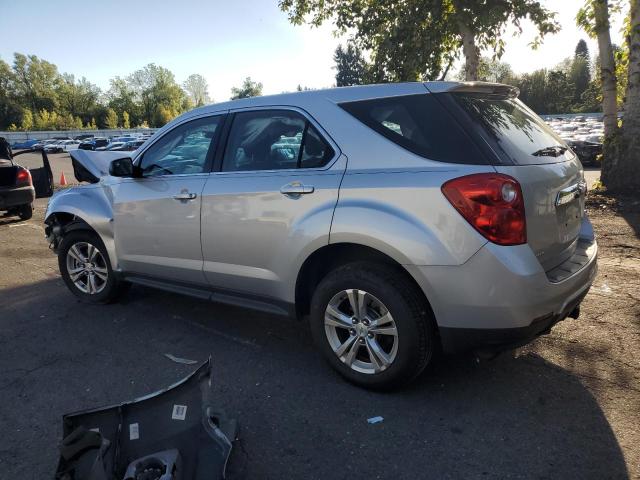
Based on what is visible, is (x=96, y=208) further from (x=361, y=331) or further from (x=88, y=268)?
(x=361, y=331)

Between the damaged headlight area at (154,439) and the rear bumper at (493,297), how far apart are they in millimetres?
1287

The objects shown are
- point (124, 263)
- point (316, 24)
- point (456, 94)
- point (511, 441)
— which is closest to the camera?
point (511, 441)

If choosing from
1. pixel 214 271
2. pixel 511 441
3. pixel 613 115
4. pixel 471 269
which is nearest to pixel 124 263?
pixel 214 271

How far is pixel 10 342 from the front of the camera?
13.5 feet

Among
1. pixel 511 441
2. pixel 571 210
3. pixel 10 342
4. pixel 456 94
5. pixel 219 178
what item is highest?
pixel 456 94

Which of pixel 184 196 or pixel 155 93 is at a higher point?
pixel 155 93

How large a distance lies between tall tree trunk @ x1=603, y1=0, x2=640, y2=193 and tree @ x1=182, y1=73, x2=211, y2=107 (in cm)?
12251

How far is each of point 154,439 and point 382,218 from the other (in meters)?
1.64

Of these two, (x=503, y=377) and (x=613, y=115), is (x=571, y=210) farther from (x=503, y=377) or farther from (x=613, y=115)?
(x=613, y=115)

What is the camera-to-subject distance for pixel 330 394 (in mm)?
3131

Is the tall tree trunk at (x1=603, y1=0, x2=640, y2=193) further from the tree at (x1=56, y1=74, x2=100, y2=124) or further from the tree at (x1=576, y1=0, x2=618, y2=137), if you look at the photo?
the tree at (x1=56, y1=74, x2=100, y2=124)

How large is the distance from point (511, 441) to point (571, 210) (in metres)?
1.44

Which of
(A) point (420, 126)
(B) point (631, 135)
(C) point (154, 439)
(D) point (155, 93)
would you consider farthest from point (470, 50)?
(D) point (155, 93)

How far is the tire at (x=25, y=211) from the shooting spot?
992cm
